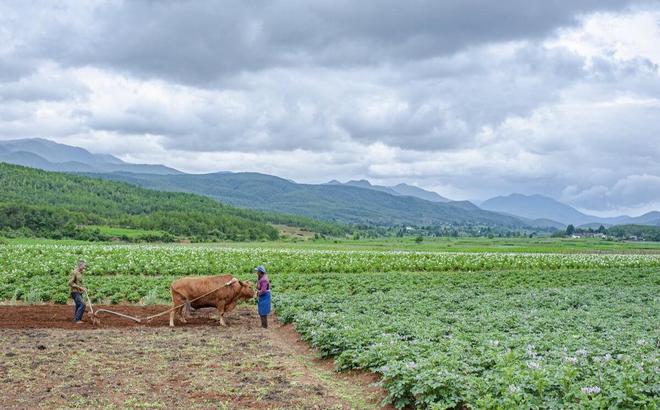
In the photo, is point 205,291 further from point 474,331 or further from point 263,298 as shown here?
point 474,331

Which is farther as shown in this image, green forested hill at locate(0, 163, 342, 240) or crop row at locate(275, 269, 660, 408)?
Result: green forested hill at locate(0, 163, 342, 240)

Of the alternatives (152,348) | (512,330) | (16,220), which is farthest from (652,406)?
(16,220)

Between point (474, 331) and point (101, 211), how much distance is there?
122153 mm

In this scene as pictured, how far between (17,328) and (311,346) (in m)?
8.98

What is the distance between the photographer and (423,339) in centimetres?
1234

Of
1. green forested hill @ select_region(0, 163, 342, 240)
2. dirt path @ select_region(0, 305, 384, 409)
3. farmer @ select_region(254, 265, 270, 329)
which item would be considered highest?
green forested hill @ select_region(0, 163, 342, 240)

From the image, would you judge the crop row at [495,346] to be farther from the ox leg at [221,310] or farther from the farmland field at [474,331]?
the ox leg at [221,310]

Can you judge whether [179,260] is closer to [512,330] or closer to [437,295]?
[437,295]

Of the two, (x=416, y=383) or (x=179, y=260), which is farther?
(x=179, y=260)

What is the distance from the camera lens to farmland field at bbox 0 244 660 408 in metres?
8.46

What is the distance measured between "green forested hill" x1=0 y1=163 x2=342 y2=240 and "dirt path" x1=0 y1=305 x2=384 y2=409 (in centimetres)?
7404

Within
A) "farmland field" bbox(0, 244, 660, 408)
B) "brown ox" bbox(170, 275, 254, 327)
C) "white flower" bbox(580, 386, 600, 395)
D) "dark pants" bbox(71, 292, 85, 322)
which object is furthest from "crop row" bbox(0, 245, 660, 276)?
"white flower" bbox(580, 386, 600, 395)

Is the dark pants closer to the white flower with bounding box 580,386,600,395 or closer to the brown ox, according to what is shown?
the brown ox

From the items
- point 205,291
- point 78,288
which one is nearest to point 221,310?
point 205,291
